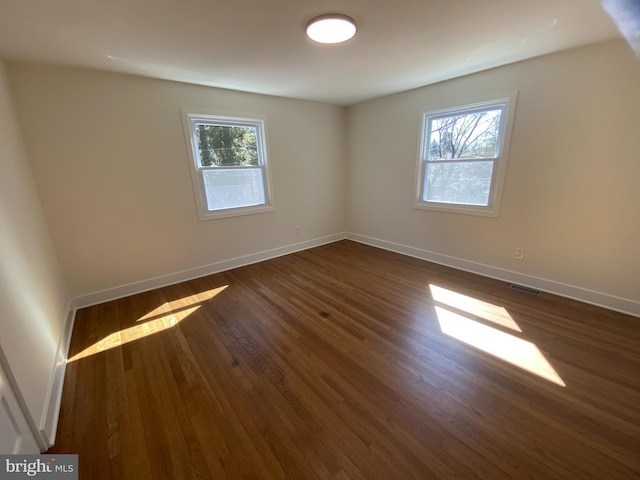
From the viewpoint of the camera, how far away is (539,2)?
5.40 feet

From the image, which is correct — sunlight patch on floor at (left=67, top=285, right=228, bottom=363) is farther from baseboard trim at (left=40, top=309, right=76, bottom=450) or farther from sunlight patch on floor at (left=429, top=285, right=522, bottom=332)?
sunlight patch on floor at (left=429, top=285, right=522, bottom=332)

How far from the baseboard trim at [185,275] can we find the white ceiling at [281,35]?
2.25 metres

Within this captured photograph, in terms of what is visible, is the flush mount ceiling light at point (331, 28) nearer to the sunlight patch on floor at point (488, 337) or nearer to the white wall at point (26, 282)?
the white wall at point (26, 282)

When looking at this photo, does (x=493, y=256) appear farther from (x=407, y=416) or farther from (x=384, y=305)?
(x=407, y=416)

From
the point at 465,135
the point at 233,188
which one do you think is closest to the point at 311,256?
the point at 233,188

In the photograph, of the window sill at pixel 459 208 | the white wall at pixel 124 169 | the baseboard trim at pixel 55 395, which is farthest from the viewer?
the window sill at pixel 459 208

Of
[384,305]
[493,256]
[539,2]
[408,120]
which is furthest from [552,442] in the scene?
[408,120]

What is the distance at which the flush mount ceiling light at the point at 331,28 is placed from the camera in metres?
1.75

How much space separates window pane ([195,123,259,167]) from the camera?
3.33m

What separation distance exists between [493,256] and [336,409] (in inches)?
108

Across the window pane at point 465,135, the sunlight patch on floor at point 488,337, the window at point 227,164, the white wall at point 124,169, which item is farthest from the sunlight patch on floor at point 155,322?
the window pane at point 465,135

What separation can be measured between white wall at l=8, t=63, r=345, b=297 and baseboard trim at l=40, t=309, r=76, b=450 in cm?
92

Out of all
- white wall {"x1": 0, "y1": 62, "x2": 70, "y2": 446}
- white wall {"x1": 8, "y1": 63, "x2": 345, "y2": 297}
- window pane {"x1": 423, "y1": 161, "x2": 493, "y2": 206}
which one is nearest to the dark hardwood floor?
white wall {"x1": 0, "y1": 62, "x2": 70, "y2": 446}

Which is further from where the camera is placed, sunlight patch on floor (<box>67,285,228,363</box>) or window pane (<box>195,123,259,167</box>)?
window pane (<box>195,123,259,167</box>)
